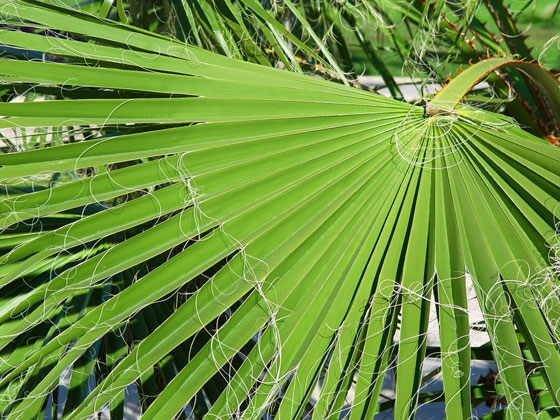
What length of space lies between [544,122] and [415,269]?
A: 1.05 meters

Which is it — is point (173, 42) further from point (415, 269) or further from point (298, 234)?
point (415, 269)

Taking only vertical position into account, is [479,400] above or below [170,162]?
below

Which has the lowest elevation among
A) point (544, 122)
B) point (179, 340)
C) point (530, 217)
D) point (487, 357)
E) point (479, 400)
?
point (479, 400)

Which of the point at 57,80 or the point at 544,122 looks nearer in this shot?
the point at 57,80

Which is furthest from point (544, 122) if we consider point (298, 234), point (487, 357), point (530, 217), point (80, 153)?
point (80, 153)

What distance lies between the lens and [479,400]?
1216 mm

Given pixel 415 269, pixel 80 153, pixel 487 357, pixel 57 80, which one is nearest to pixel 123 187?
pixel 80 153

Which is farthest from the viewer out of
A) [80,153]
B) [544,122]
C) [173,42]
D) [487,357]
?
[544,122]

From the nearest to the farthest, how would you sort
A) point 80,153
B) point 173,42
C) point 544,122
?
point 80,153 → point 173,42 → point 544,122

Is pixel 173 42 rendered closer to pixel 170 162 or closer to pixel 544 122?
pixel 170 162

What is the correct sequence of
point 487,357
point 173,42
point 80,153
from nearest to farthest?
point 80,153 → point 173,42 → point 487,357

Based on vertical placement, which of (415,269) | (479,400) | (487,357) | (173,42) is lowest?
(479,400)

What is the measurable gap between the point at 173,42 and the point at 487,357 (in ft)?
3.30

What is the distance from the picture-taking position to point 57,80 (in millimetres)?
743
